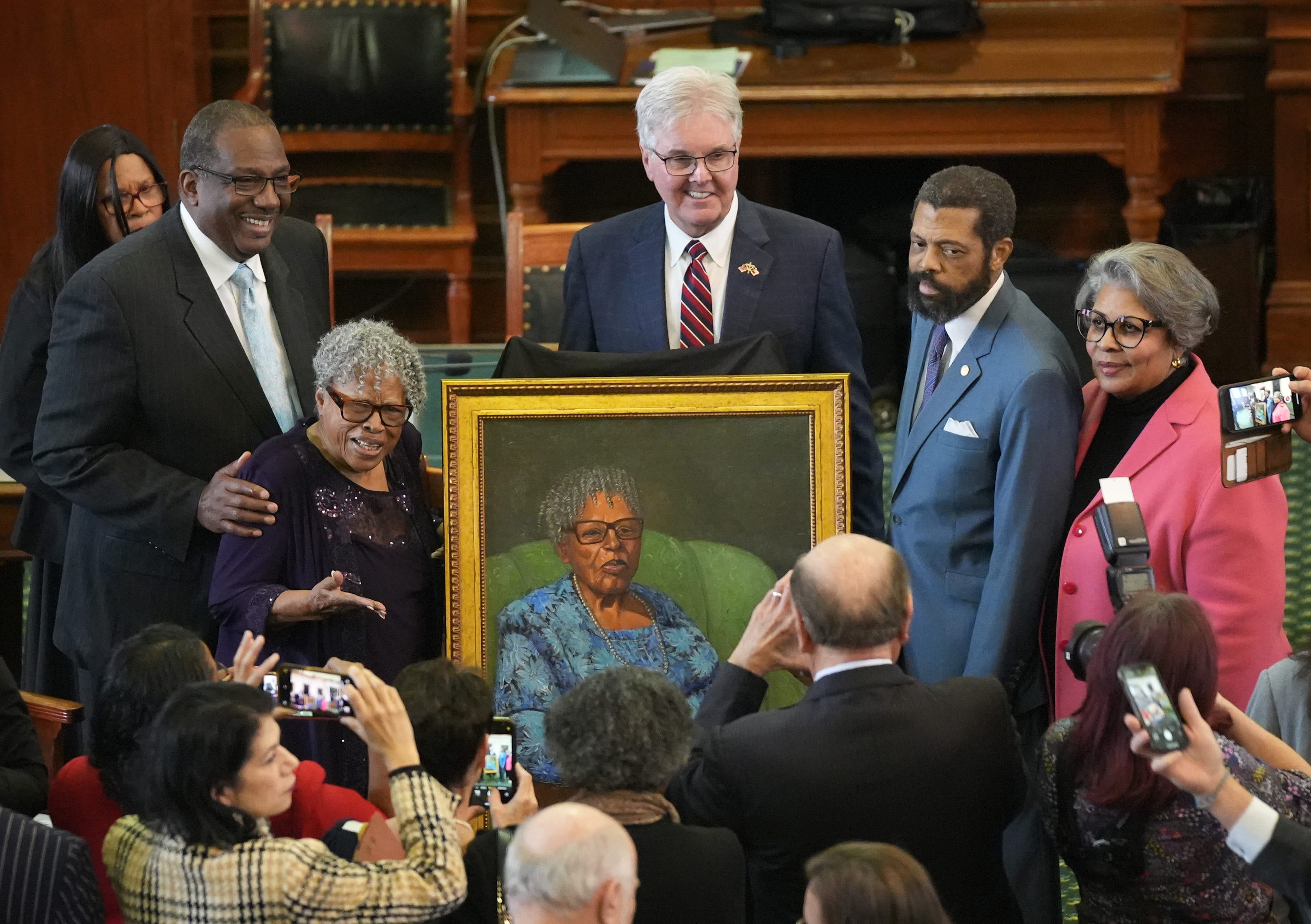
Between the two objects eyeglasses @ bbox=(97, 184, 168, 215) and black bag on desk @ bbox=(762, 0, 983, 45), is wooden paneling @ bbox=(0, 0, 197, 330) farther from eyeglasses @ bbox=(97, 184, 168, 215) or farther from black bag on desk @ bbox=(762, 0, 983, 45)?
eyeglasses @ bbox=(97, 184, 168, 215)

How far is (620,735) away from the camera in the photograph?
2.36m

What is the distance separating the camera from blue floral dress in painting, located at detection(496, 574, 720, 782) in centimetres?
308

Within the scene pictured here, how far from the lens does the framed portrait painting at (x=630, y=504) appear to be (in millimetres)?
3102

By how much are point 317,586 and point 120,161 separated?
1414mm

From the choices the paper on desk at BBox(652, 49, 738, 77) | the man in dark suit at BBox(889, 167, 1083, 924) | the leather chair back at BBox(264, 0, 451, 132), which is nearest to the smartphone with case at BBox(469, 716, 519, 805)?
the man in dark suit at BBox(889, 167, 1083, 924)

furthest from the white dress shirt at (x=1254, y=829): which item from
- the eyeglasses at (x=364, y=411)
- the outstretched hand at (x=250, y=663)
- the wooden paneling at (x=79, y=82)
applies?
the wooden paneling at (x=79, y=82)

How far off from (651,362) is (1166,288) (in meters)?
0.93

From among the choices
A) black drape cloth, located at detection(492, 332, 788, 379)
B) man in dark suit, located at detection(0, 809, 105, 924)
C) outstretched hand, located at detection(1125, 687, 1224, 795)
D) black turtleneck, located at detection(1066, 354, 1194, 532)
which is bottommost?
man in dark suit, located at detection(0, 809, 105, 924)

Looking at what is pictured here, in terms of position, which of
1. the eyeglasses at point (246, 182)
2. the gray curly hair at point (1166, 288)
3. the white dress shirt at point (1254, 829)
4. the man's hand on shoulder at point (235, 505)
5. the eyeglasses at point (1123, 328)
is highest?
the eyeglasses at point (246, 182)

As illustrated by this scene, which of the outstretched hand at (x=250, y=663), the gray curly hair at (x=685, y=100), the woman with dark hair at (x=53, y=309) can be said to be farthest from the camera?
the woman with dark hair at (x=53, y=309)

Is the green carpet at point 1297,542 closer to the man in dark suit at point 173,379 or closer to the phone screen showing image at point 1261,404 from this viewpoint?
the phone screen showing image at point 1261,404

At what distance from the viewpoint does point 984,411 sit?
3.23 meters

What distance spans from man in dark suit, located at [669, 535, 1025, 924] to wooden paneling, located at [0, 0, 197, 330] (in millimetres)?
4983

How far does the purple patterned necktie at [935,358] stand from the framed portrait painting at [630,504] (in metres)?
0.40
